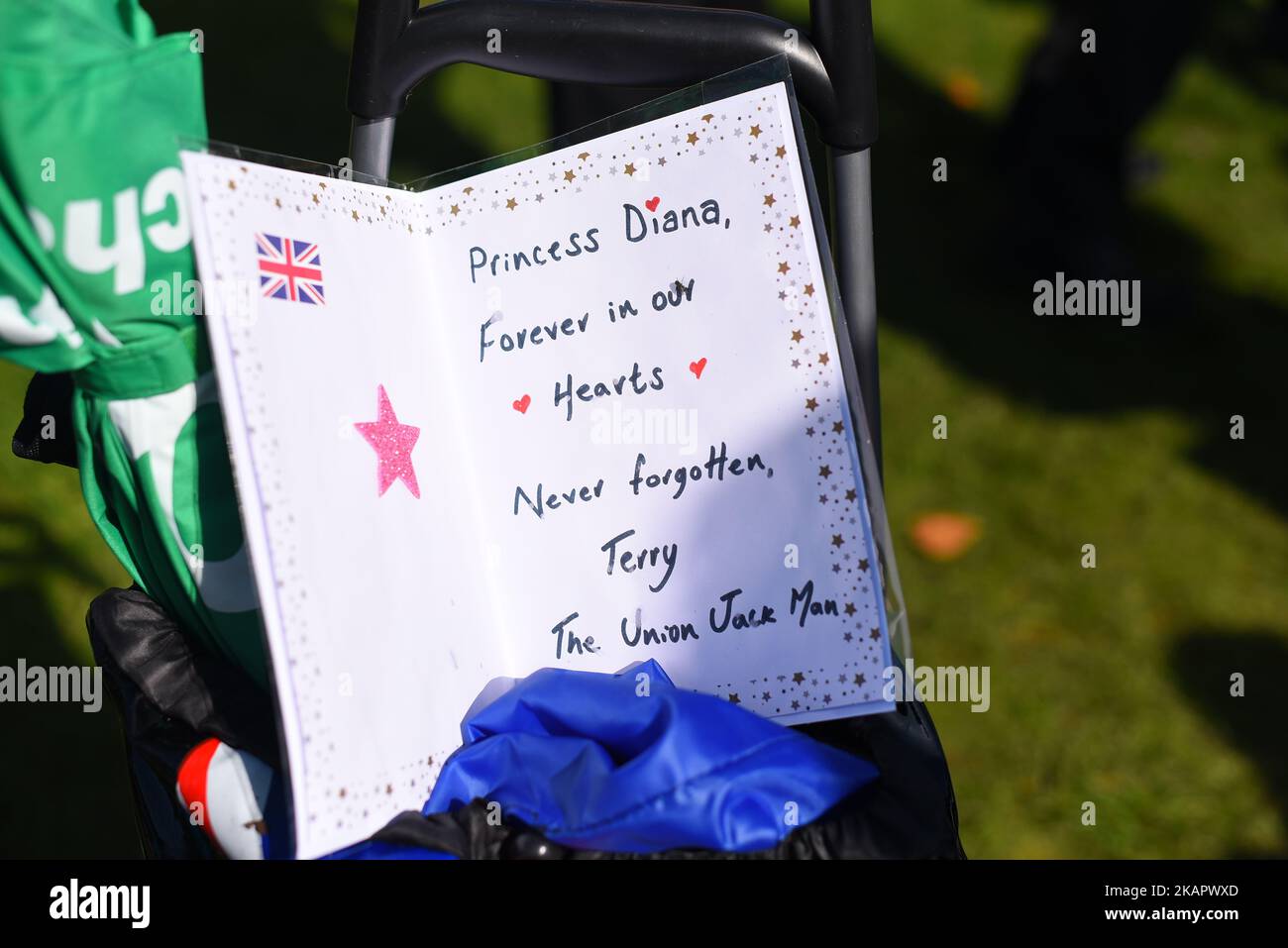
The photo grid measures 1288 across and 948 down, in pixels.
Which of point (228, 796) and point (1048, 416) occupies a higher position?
point (1048, 416)

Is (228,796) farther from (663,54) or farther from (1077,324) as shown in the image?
(1077,324)

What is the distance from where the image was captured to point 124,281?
2.44 feet

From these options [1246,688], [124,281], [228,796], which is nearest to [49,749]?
[228,796]

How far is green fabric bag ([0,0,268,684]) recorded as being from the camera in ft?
2.34

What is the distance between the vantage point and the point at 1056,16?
9.76 feet

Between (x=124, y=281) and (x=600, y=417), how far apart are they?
1.15 feet

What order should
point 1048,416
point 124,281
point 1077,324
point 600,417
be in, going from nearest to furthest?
1. point 124,281
2. point 600,417
3. point 1048,416
4. point 1077,324

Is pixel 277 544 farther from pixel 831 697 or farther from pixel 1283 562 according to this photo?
pixel 1283 562

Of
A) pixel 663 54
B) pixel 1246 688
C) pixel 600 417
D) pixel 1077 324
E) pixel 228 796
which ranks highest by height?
pixel 1077 324

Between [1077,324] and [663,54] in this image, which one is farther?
[1077,324]

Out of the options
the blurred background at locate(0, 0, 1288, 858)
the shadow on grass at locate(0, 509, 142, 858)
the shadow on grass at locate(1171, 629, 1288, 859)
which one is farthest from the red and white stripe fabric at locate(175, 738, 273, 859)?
the shadow on grass at locate(1171, 629, 1288, 859)

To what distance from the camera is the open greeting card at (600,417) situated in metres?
0.80

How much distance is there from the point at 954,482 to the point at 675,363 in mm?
1656

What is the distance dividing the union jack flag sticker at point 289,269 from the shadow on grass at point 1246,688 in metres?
1.75
